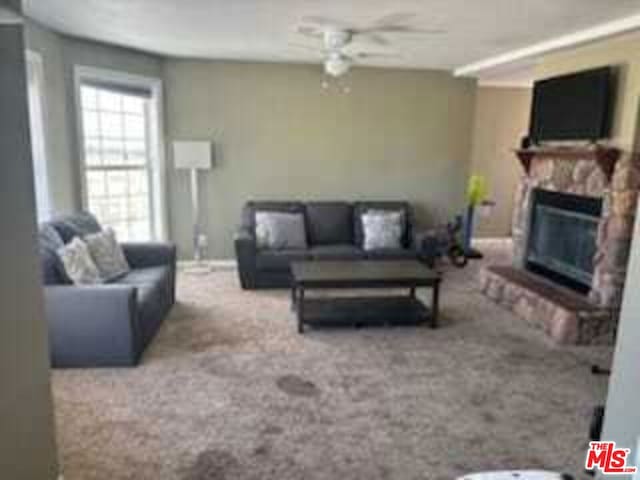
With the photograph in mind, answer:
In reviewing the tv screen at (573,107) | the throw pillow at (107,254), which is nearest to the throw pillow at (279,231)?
the throw pillow at (107,254)

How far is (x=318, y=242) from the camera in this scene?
5746 millimetres

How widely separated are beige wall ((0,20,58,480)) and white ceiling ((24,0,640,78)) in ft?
6.55

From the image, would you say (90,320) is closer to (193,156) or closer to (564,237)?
(193,156)

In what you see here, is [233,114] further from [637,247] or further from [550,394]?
[637,247]

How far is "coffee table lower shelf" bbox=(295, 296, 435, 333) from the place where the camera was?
13.2ft

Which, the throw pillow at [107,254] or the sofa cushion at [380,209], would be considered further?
the sofa cushion at [380,209]

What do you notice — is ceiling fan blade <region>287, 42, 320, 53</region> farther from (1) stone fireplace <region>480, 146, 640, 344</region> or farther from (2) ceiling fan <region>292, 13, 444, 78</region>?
(1) stone fireplace <region>480, 146, 640, 344</region>

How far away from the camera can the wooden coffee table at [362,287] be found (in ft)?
13.0

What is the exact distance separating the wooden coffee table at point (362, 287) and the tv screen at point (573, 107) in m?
1.81

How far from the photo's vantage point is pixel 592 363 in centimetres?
354

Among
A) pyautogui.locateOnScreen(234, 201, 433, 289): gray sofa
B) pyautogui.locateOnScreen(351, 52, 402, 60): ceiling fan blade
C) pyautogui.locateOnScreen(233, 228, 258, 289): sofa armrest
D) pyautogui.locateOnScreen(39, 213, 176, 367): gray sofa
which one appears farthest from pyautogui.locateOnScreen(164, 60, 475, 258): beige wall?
pyautogui.locateOnScreen(39, 213, 176, 367): gray sofa

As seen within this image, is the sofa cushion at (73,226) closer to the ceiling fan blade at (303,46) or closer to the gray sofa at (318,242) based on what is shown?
the gray sofa at (318,242)

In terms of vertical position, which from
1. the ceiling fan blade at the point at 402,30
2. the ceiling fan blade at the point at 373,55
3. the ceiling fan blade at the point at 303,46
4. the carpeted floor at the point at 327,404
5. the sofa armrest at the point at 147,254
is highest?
the ceiling fan blade at the point at 373,55

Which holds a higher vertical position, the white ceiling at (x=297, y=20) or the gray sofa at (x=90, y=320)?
the white ceiling at (x=297, y=20)
